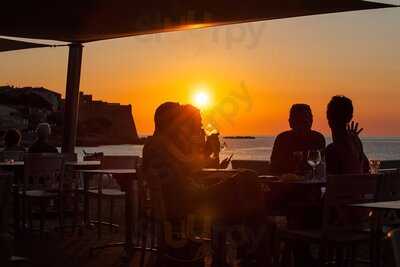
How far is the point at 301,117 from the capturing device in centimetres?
576

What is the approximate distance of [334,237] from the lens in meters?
4.76

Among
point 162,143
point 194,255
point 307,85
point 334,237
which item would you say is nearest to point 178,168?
point 162,143

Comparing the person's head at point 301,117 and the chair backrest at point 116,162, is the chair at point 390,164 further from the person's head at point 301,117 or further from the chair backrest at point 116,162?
the person's head at point 301,117

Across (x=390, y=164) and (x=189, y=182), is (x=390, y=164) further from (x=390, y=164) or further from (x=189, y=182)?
(x=189, y=182)

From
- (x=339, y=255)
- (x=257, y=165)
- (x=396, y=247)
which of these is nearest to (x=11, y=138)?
(x=257, y=165)

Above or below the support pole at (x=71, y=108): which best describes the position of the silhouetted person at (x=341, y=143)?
below

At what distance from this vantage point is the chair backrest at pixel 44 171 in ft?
25.9

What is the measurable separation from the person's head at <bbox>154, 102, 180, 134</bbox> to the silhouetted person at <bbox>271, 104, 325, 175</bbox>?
105 centimetres

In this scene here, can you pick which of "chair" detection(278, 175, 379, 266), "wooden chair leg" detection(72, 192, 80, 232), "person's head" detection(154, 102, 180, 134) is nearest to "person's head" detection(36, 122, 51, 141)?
"wooden chair leg" detection(72, 192, 80, 232)

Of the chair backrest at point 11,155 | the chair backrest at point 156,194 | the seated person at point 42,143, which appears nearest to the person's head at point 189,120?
the chair backrest at point 156,194

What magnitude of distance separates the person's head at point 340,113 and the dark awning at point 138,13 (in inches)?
Answer: 41.9

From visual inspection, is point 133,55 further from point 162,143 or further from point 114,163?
point 162,143

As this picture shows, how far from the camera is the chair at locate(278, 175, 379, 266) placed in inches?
183

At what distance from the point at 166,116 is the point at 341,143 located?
1.25m
